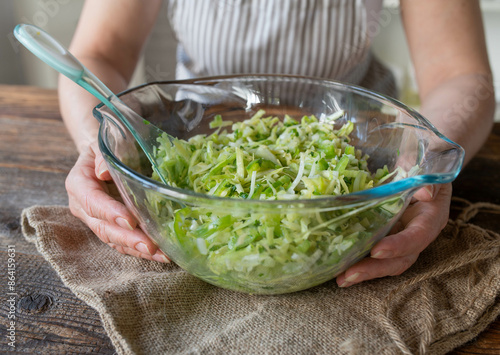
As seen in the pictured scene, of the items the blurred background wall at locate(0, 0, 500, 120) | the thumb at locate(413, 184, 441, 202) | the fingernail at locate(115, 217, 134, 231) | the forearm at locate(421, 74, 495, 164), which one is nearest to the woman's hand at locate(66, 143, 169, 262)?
the fingernail at locate(115, 217, 134, 231)

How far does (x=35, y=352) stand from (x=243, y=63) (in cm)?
119

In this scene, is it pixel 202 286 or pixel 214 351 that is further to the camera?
pixel 202 286

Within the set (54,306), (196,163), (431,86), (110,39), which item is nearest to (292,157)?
(196,163)

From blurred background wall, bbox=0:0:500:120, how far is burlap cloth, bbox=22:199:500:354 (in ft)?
7.48

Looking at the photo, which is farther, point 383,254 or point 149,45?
point 149,45

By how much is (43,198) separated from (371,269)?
2.44 ft

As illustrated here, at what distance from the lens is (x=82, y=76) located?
0.80 meters

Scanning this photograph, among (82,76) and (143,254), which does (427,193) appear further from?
(82,76)

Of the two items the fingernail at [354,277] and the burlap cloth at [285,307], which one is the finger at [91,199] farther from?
the fingernail at [354,277]

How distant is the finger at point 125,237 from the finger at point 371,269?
0.33m

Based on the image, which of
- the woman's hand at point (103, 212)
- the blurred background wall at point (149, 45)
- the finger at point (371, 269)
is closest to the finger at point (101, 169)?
the woman's hand at point (103, 212)

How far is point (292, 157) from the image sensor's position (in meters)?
0.87

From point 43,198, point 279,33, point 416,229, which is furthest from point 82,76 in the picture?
point 279,33

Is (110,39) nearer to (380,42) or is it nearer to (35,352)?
(35,352)
